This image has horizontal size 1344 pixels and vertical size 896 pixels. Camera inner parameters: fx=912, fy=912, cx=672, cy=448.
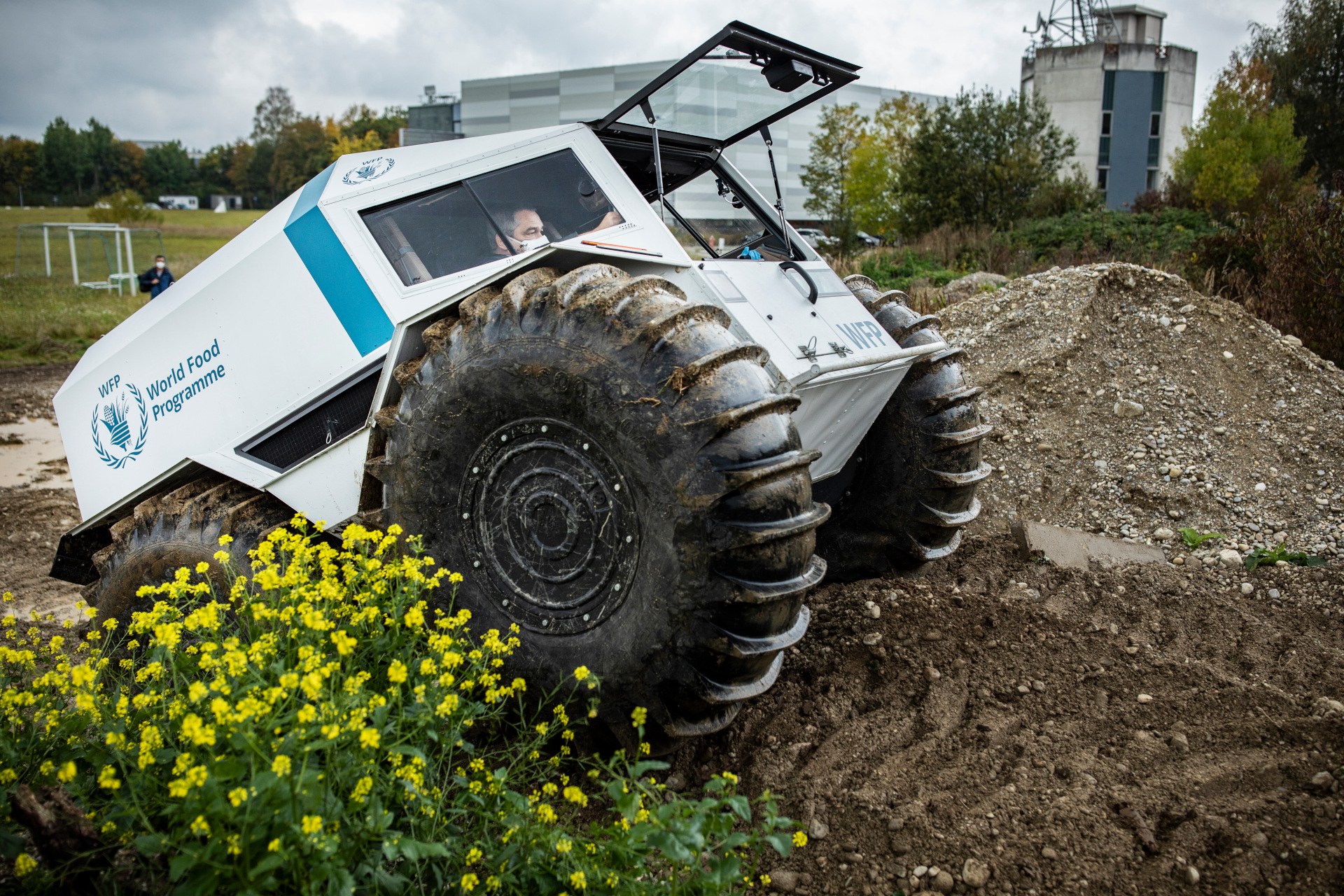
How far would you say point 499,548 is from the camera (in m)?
3.05

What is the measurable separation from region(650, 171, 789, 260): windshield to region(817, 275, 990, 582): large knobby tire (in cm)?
58

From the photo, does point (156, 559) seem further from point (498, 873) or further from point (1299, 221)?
point (1299, 221)

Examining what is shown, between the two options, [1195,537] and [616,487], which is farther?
[1195,537]

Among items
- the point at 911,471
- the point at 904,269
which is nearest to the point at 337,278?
the point at 911,471

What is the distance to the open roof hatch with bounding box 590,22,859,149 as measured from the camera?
11.9 ft

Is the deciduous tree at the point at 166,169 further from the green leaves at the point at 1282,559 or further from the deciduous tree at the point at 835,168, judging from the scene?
the green leaves at the point at 1282,559

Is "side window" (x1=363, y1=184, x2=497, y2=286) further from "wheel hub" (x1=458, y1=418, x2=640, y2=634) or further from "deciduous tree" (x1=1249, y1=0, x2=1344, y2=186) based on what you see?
"deciduous tree" (x1=1249, y1=0, x2=1344, y2=186)

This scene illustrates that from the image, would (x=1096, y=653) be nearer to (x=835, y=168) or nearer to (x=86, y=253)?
(x=835, y=168)

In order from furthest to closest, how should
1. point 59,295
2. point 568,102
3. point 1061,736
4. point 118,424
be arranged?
point 568,102 < point 59,295 < point 118,424 < point 1061,736

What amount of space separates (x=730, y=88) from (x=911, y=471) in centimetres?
188

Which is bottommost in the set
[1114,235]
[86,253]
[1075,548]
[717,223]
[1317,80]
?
[1075,548]

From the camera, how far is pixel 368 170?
12.8ft

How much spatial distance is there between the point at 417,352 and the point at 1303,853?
3225 mm

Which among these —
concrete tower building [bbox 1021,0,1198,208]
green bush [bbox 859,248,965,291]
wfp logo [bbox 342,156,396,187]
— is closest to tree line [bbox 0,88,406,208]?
concrete tower building [bbox 1021,0,1198,208]
